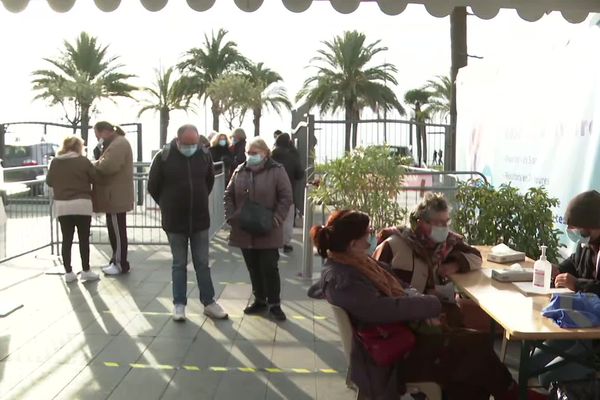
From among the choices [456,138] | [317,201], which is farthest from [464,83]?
[317,201]

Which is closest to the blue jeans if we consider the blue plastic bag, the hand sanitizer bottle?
the hand sanitizer bottle

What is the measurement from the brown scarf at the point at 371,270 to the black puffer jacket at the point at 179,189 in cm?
255

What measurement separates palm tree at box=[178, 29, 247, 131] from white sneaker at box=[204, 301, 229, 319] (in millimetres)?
34783

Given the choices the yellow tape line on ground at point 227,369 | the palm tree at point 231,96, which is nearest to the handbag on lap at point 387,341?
the yellow tape line on ground at point 227,369

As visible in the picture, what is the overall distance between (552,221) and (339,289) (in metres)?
3.14

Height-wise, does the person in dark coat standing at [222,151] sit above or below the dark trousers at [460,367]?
above

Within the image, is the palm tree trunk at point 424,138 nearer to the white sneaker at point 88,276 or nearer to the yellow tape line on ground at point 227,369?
the white sneaker at point 88,276

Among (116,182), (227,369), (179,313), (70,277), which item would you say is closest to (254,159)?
(179,313)

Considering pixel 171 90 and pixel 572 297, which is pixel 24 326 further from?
pixel 171 90

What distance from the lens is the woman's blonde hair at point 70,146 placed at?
7355mm

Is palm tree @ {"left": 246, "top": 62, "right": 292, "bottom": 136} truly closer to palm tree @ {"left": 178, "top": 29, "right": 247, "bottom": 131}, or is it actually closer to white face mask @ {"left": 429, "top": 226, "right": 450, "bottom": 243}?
palm tree @ {"left": 178, "top": 29, "right": 247, "bottom": 131}

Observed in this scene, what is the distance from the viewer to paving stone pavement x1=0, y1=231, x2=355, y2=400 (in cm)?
450

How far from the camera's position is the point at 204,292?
20.5 ft

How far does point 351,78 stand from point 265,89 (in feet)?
22.3
